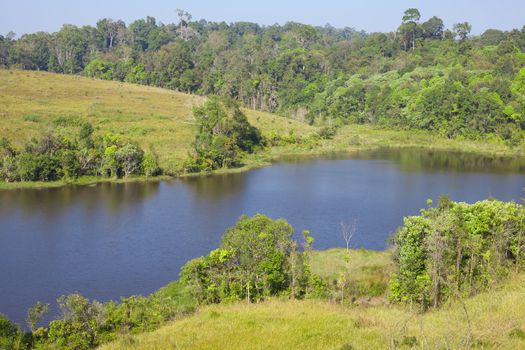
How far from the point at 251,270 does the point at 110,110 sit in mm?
71532

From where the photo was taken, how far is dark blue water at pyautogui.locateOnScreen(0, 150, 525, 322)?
33.8 meters

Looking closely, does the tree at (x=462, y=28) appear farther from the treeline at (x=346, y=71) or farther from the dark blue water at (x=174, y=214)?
the dark blue water at (x=174, y=214)

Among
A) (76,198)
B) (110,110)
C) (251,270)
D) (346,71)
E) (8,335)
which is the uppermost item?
(346,71)

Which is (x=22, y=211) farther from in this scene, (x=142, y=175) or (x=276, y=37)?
(x=276, y=37)

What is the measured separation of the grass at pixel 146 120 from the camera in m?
77.5

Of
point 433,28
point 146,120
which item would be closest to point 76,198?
point 146,120

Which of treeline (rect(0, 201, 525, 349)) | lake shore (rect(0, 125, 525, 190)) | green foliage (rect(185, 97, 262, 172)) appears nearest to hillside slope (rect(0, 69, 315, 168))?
green foliage (rect(185, 97, 262, 172))

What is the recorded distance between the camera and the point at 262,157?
263 feet

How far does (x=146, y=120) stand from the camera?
89.4m

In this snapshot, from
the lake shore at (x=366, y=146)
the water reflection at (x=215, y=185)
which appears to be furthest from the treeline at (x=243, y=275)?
the lake shore at (x=366, y=146)

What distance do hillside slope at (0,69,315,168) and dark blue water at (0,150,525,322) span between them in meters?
13.7

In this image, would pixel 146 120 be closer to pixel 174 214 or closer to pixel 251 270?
pixel 174 214

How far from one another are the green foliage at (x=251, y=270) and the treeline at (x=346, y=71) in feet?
237

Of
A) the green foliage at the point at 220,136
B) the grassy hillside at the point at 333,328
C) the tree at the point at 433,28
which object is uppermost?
the tree at the point at 433,28
